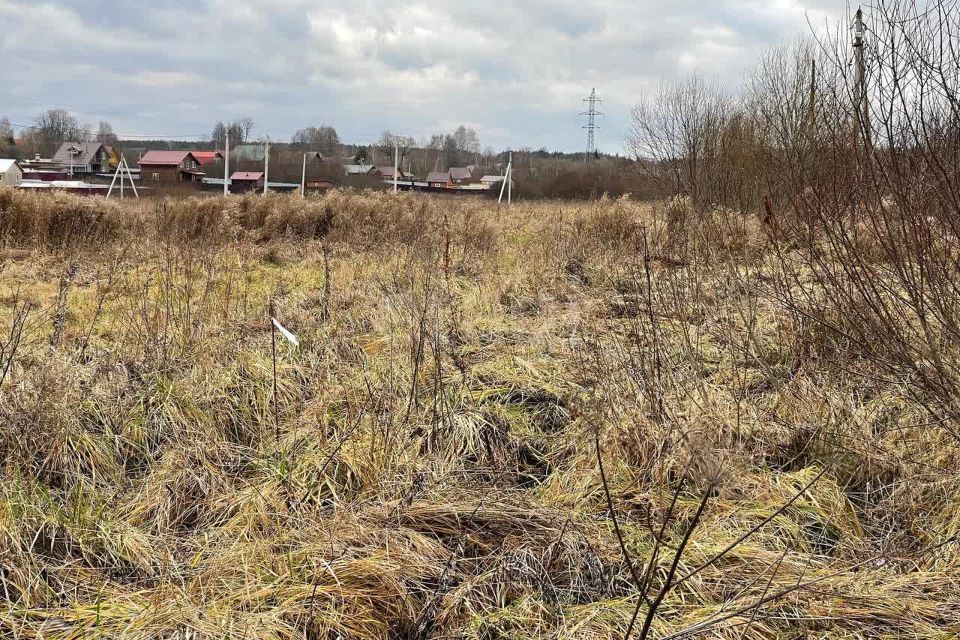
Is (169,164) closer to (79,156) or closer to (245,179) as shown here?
(79,156)

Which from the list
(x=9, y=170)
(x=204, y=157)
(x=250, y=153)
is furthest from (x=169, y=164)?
(x=9, y=170)

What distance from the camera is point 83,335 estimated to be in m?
4.73

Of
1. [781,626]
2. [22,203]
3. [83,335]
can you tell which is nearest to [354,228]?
[22,203]

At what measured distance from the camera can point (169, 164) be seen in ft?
160

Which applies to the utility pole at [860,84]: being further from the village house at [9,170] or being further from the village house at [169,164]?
the village house at [169,164]

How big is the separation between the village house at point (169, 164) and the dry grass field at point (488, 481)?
47.2 meters

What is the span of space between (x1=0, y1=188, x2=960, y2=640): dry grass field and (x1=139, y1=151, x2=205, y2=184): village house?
47180mm

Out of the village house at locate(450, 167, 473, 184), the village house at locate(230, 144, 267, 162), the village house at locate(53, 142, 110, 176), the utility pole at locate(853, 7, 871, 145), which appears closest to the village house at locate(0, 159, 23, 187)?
the village house at locate(53, 142, 110, 176)

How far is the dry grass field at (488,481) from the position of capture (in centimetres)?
200

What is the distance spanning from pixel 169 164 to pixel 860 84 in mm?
53510

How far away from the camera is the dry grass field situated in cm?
200

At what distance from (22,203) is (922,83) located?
10.4 meters

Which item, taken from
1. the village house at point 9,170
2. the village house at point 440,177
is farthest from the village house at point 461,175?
the village house at point 9,170

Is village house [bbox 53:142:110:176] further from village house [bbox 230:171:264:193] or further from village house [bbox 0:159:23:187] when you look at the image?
village house [bbox 230:171:264:193]
